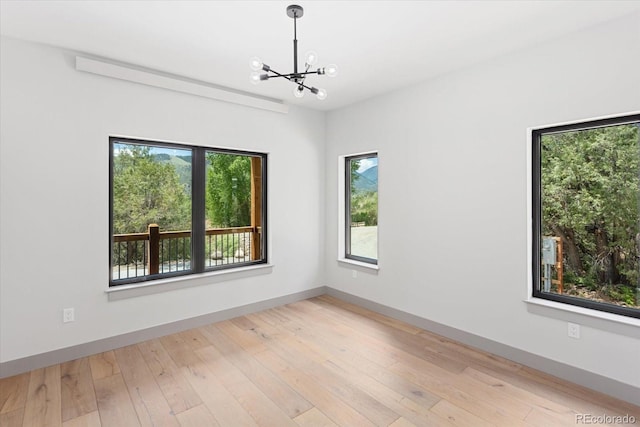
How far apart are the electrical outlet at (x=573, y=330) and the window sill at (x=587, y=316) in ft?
0.11

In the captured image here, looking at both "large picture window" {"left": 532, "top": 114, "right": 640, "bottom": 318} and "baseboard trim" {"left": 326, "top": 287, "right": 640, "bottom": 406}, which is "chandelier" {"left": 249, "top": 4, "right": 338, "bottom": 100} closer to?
"large picture window" {"left": 532, "top": 114, "right": 640, "bottom": 318}

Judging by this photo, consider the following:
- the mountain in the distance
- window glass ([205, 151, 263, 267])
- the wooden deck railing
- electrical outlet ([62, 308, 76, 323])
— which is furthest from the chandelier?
electrical outlet ([62, 308, 76, 323])

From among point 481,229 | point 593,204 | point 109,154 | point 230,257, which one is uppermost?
point 109,154

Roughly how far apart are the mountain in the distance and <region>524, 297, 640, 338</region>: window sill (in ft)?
7.18

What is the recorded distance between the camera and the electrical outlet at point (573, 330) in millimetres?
2542

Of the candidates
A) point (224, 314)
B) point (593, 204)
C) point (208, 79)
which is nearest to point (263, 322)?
point (224, 314)

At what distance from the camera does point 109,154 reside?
315 cm

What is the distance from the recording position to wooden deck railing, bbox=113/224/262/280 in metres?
3.35

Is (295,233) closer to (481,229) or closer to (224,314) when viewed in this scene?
(224,314)

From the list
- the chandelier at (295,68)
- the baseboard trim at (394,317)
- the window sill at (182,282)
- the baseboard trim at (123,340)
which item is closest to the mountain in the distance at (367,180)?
the baseboard trim at (394,317)

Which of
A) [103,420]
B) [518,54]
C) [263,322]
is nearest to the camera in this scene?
[103,420]

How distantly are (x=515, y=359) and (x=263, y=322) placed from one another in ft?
8.41

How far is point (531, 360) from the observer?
9.10 ft

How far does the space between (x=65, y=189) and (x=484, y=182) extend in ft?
12.5
